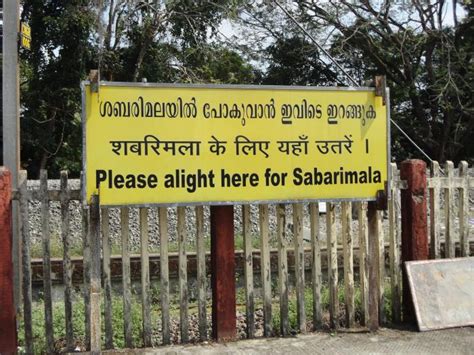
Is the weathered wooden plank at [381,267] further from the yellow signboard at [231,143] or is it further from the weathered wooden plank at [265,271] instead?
the weathered wooden plank at [265,271]

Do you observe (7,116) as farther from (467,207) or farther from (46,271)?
(467,207)

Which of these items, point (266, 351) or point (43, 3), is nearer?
point (266, 351)

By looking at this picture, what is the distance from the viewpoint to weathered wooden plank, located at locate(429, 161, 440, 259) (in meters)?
5.42

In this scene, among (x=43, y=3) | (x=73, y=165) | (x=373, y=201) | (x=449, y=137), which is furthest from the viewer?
(x=449, y=137)

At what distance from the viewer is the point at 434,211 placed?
214 inches

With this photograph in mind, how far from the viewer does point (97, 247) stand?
4.46 meters

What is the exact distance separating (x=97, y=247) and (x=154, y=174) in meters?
0.73

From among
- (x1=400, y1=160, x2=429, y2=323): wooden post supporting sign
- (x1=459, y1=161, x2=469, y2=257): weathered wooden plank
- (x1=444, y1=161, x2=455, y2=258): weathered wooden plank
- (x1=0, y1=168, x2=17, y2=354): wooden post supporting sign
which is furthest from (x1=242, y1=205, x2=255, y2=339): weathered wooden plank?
(x1=459, y1=161, x2=469, y2=257): weathered wooden plank

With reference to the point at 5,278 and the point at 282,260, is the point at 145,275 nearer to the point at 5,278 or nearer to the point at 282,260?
the point at 5,278

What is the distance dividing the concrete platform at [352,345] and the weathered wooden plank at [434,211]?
0.79 m

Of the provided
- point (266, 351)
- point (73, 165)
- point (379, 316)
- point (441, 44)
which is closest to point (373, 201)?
point (379, 316)

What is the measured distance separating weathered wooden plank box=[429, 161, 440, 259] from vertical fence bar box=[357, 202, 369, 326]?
2.43ft

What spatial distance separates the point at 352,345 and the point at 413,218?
1.36 m

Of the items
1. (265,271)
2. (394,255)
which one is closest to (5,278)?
(265,271)
